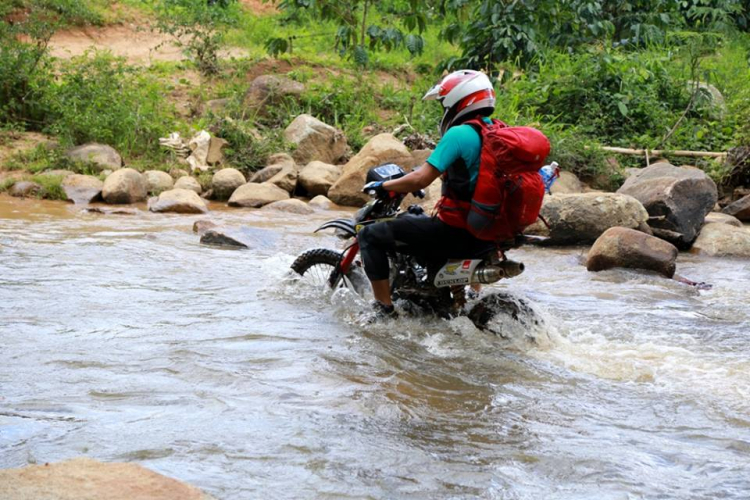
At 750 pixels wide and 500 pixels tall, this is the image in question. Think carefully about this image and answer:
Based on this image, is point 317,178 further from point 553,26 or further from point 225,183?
point 553,26

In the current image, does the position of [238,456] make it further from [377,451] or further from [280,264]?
[280,264]

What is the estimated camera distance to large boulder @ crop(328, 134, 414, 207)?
506 inches

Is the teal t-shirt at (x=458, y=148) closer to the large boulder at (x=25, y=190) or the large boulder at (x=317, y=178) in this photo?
the large boulder at (x=317, y=178)

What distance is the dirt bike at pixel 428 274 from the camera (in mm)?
5320

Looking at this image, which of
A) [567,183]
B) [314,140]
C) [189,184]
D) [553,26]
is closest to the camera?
[567,183]

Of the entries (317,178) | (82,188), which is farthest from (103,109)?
(317,178)

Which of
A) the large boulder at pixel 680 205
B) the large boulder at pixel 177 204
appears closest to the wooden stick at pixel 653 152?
the large boulder at pixel 680 205

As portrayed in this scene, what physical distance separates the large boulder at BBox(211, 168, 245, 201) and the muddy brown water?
5688 mm

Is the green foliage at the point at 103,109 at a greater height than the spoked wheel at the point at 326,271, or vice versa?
the green foliage at the point at 103,109

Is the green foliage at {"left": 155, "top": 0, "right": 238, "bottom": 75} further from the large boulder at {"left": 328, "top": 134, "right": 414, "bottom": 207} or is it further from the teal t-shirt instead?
the teal t-shirt

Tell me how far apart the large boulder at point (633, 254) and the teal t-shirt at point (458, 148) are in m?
3.84

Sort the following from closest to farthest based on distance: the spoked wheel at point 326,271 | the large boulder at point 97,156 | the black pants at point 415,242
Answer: the black pants at point 415,242, the spoked wheel at point 326,271, the large boulder at point 97,156

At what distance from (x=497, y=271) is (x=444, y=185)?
0.63 metres

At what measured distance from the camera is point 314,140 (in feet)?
49.1
